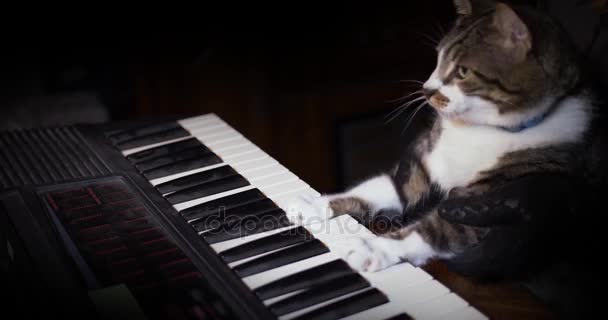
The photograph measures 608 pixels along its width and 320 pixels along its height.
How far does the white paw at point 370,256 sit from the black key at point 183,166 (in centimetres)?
41

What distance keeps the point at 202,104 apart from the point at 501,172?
123cm

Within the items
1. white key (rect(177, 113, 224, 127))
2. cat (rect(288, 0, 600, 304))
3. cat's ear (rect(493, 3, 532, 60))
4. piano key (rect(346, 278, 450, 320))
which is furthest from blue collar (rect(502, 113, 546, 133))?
white key (rect(177, 113, 224, 127))

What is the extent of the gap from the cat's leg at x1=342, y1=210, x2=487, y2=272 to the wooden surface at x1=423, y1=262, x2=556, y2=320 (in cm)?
6

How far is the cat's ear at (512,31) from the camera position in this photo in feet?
3.58

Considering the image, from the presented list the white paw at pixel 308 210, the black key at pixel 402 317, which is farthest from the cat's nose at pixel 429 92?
the black key at pixel 402 317

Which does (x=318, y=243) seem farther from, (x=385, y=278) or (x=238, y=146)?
(x=238, y=146)

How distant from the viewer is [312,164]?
7.50 feet

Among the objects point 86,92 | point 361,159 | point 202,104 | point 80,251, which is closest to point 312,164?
point 361,159

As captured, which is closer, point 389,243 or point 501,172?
point 389,243

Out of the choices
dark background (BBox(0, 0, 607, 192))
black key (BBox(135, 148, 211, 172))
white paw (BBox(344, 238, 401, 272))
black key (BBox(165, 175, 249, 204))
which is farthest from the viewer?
dark background (BBox(0, 0, 607, 192))

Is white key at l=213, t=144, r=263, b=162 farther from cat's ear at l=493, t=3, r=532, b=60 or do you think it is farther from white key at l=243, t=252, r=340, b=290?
cat's ear at l=493, t=3, r=532, b=60

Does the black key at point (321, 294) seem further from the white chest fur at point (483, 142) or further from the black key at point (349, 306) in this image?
the white chest fur at point (483, 142)

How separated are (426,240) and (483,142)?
0.21m

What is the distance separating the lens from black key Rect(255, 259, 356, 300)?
92 cm
